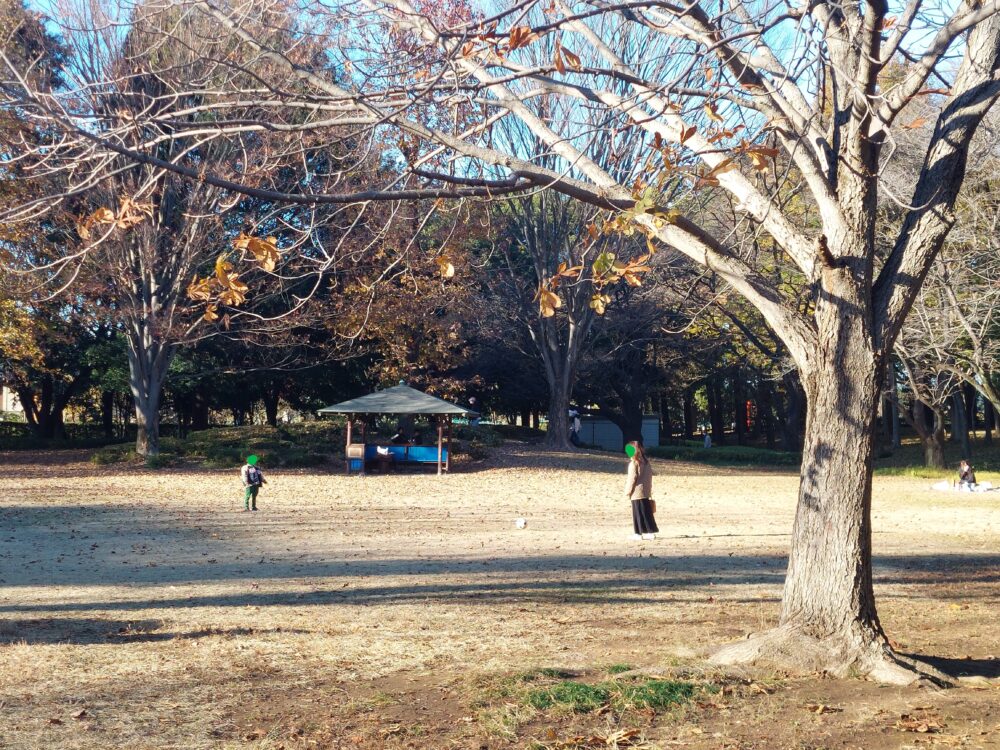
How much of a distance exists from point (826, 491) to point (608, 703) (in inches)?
84.0

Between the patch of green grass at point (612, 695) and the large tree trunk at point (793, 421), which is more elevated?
the large tree trunk at point (793, 421)

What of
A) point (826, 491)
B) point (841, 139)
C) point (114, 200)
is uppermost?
point (114, 200)

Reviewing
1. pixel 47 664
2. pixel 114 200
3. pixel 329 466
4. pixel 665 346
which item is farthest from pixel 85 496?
pixel 665 346

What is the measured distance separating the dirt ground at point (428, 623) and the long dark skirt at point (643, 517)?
0.50 metres

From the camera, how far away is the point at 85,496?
20375 millimetres

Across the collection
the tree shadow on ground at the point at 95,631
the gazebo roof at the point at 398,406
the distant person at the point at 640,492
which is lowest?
the tree shadow on ground at the point at 95,631

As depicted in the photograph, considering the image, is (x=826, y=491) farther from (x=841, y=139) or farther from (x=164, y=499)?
(x=164, y=499)

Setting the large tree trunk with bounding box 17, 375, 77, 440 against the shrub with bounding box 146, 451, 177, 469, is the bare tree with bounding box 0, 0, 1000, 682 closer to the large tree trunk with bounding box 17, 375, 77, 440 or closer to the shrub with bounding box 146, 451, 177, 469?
the shrub with bounding box 146, 451, 177, 469

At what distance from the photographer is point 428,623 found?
27.8 ft

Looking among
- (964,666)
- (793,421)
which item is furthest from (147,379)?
(793,421)

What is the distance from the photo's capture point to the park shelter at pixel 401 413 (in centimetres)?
2664

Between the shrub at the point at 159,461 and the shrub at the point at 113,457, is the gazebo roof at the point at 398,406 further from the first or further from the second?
the shrub at the point at 113,457

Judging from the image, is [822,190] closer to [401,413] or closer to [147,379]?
[401,413]

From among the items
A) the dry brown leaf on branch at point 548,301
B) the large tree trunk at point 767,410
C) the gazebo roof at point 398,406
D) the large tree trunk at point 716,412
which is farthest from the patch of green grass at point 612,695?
the large tree trunk at point 716,412
